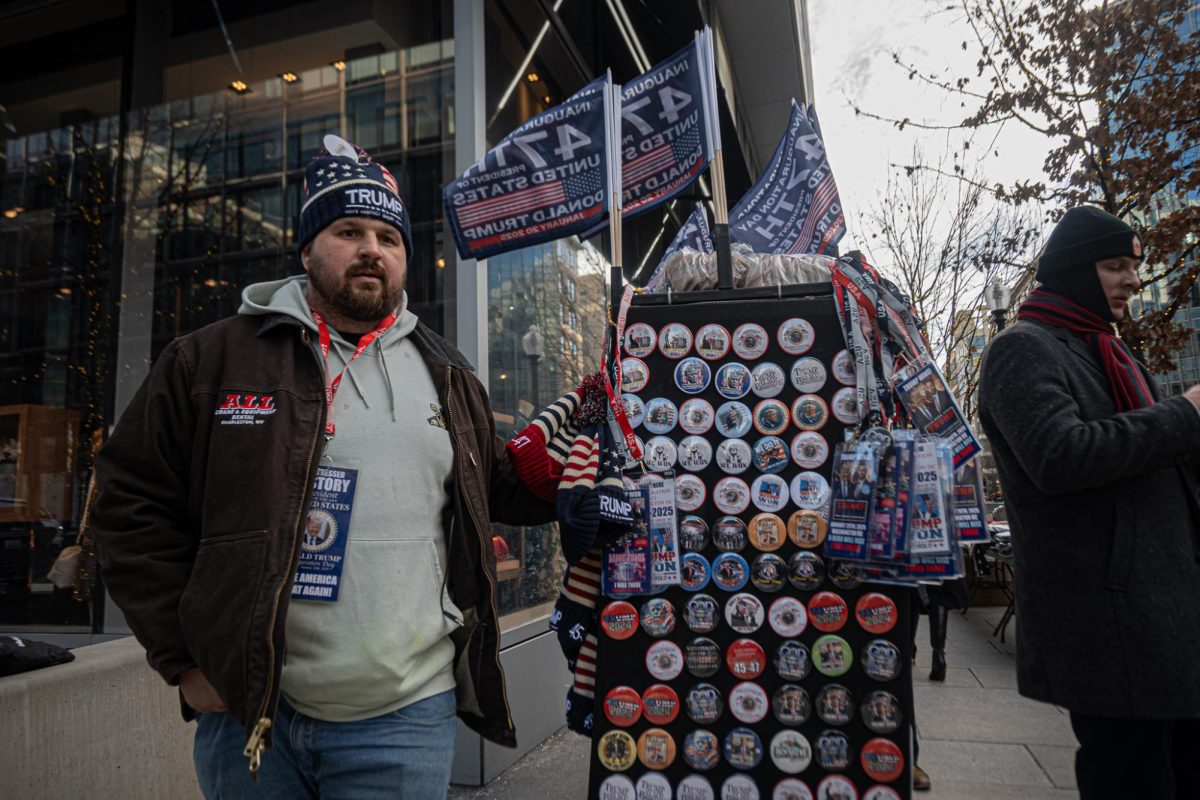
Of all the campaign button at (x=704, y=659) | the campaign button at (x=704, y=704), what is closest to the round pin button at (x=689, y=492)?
the campaign button at (x=704, y=659)

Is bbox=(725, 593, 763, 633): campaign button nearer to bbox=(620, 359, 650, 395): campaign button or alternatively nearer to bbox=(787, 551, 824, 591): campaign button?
bbox=(787, 551, 824, 591): campaign button

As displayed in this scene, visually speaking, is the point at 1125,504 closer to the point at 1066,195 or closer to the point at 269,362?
the point at 269,362

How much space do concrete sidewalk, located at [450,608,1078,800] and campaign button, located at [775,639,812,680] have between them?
2.52m

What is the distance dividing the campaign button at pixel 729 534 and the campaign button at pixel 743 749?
0.48 m

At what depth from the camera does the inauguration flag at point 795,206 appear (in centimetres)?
400

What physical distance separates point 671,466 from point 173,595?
1.29 m

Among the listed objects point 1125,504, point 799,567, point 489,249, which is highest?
point 489,249

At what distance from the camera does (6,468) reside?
6102mm

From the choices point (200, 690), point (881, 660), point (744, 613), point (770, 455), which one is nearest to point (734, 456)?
point (770, 455)

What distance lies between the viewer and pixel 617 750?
7.17ft

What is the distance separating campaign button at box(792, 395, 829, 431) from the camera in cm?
227

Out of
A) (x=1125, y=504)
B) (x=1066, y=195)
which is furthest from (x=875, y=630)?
(x=1066, y=195)

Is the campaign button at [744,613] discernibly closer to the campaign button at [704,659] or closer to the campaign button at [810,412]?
the campaign button at [704,659]

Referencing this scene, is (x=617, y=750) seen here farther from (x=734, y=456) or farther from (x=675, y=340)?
(x=675, y=340)
